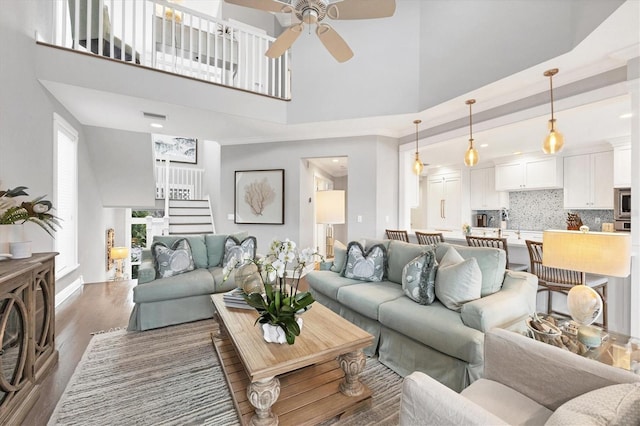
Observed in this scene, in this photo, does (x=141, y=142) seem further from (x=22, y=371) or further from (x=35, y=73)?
(x=22, y=371)

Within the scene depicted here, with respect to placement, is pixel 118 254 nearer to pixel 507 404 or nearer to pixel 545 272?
pixel 507 404

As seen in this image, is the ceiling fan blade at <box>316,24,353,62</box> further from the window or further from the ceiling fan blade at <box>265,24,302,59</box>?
the window

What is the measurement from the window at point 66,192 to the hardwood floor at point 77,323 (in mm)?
497

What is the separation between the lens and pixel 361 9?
2.19 meters

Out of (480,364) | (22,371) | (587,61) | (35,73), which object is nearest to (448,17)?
(587,61)

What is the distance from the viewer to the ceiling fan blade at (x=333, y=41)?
7.61 feet

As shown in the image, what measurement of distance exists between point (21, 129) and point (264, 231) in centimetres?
347

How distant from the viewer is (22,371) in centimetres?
176

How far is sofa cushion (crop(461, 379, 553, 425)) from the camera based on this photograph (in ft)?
3.67

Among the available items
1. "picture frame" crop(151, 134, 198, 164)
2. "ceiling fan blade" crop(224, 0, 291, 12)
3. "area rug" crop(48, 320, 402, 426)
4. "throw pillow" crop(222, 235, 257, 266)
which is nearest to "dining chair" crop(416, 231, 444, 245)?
"area rug" crop(48, 320, 402, 426)

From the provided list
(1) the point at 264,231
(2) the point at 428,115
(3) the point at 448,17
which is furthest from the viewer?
(1) the point at 264,231

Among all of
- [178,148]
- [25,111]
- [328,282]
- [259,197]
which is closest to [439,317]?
[328,282]

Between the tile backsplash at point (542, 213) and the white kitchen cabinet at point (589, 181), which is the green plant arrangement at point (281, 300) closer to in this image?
the white kitchen cabinet at point (589, 181)

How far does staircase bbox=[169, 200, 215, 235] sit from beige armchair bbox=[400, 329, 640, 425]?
19.6 ft
